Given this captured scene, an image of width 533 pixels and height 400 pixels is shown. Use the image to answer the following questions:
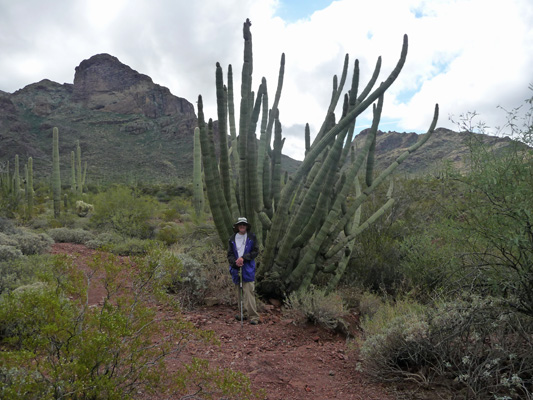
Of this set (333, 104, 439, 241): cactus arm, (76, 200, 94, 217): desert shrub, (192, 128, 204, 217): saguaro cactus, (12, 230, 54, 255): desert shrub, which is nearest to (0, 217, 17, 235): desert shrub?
(12, 230, 54, 255): desert shrub

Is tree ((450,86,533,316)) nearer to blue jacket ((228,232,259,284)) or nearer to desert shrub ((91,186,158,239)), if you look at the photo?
blue jacket ((228,232,259,284))

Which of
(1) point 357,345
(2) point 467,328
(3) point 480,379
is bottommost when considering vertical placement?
(1) point 357,345

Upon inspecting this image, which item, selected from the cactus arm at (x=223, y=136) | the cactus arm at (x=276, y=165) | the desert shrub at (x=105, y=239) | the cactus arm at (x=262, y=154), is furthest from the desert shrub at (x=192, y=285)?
the desert shrub at (x=105, y=239)

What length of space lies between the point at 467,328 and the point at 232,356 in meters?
2.67

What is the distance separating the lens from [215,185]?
671 cm

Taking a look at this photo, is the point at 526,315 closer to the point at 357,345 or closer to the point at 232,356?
the point at 357,345

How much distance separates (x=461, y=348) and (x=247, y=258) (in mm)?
3208

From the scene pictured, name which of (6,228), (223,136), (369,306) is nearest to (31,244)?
(6,228)

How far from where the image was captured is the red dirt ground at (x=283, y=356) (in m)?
3.81

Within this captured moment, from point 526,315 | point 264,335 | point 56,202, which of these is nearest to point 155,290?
point 264,335

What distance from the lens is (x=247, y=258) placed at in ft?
19.5

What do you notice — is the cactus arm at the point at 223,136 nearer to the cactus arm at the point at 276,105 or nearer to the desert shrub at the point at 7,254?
the cactus arm at the point at 276,105

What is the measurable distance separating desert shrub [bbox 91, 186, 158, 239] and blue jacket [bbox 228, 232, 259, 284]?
27.4ft

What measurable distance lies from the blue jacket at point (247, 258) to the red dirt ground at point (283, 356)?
2.39ft
